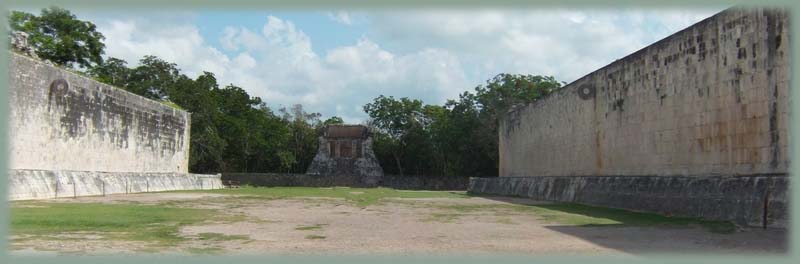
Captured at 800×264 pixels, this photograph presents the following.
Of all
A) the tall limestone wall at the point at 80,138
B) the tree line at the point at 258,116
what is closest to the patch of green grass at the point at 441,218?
the tall limestone wall at the point at 80,138

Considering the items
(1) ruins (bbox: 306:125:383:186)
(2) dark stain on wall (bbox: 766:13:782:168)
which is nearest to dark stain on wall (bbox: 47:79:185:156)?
(2) dark stain on wall (bbox: 766:13:782:168)

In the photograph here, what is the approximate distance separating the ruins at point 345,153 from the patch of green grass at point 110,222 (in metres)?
30.2

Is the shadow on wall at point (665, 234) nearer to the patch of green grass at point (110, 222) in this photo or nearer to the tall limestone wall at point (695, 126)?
the tall limestone wall at point (695, 126)

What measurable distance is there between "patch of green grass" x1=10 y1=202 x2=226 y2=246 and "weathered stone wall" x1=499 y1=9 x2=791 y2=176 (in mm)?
7285

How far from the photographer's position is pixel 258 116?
3972cm

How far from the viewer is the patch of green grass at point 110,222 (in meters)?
6.46

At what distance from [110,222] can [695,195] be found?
311 inches

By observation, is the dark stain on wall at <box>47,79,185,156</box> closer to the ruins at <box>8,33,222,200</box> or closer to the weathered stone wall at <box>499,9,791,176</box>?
the ruins at <box>8,33,222,200</box>

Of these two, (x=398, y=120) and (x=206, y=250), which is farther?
(x=398, y=120)

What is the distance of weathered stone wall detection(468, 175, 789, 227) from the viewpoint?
7902mm

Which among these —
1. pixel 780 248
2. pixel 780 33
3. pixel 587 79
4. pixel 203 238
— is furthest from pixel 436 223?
pixel 587 79

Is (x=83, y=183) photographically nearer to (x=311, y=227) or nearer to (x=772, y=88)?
(x=311, y=227)

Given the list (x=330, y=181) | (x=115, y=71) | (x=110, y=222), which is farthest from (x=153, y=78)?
(x=110, y=222)

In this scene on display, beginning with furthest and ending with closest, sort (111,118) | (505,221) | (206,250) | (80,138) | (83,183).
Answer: (111,118) < (80,138) < (83,183) < (505,221) < (206,250)
